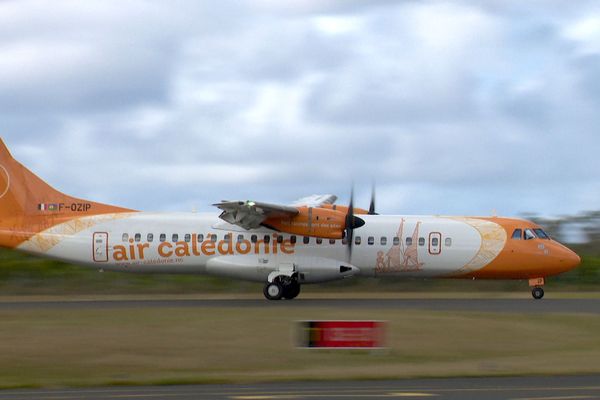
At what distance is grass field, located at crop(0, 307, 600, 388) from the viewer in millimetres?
17078

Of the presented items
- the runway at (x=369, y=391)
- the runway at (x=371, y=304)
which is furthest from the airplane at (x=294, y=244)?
the runway at (x=369, y=391)

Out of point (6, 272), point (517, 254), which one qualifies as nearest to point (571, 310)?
point (517, 254)

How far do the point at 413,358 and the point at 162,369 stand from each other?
181 inches

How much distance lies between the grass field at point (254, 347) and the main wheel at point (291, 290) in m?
3.83

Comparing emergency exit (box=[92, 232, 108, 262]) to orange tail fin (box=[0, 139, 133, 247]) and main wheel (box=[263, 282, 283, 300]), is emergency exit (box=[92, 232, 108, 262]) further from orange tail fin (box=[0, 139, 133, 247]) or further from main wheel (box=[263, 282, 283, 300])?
main wheel (box=[263, 282, 283, 300])

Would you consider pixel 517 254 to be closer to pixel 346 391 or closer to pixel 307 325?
pixel 307 325

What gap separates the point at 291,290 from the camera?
31047 mm

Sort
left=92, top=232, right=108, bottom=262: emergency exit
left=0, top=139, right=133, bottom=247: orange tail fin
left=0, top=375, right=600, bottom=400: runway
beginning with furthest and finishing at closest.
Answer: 1. left=0, top=139, right=133, bottom=247: orange tail fin
2. left=92, top=232, right=108, bottom=262: emergency exit
3. left=0, top=375, right=600, bottom=400: runway

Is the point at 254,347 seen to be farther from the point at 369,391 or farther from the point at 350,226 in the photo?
the point at 350,226

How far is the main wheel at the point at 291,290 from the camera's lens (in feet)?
101

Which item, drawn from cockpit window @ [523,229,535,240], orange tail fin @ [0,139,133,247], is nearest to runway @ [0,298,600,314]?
cockpit window @ [523,229,535,240]

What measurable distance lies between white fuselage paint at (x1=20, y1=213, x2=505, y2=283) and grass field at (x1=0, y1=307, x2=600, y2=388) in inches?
163

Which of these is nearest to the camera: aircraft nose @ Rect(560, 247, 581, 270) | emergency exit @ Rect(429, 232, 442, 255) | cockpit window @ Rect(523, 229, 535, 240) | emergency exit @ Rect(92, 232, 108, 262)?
aircraft nose @ Rect(560, 247, 581, 270)

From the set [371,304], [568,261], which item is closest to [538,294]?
[568,261]
